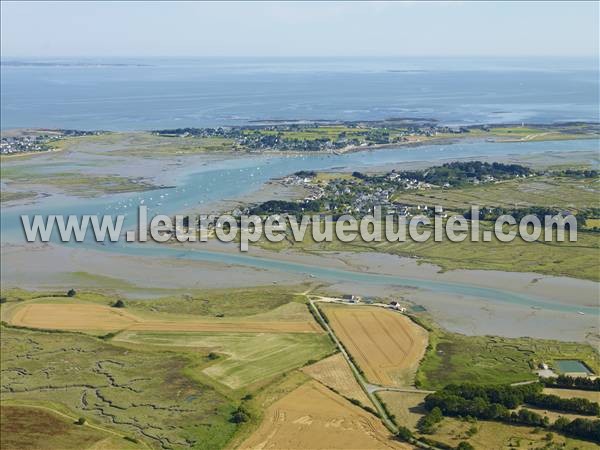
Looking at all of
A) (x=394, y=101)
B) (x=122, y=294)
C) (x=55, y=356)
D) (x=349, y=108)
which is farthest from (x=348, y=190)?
(x=394, y=101)

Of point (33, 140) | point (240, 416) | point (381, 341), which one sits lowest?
point (240, 416)

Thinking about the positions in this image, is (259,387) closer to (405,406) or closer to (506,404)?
(405,406)

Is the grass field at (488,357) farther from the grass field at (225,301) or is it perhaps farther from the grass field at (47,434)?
the grass field at (47,434)

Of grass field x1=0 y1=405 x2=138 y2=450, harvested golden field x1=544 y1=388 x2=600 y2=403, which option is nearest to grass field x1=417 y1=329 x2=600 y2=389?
harvested golden field x1=544 y1=388 x2=600 y2=403

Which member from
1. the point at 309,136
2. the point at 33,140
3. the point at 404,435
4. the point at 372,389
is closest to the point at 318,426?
the point at 404,435

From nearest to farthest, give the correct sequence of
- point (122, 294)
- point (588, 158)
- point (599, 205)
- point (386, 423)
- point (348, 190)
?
point (386, 423) < point (122, 294) < point (599, 205) < point (348, 190) < point (588, 158)


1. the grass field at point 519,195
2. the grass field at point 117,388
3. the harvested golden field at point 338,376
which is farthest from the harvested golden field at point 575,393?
the grass field at point 519,195

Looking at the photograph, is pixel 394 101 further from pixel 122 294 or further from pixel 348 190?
pixel 122 294
